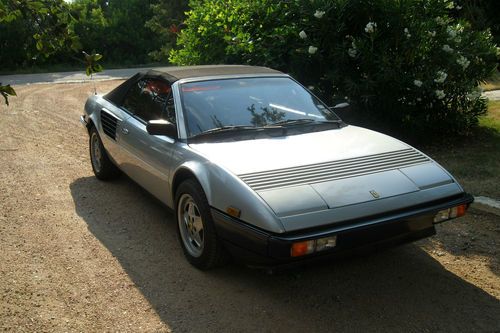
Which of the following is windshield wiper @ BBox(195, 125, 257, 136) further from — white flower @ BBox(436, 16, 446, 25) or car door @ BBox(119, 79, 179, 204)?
white flower @ BBox(436, 16, 446, 25)

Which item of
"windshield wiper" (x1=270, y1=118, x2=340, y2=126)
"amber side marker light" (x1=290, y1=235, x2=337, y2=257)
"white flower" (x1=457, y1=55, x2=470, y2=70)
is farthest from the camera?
"white flower" (x1=457, y1=55, x2=470, y2=70)

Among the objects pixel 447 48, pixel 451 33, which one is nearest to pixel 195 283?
pixel 447 48

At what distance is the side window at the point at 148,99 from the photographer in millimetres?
4681

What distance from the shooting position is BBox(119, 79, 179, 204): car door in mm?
4309

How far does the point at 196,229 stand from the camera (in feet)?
12.8

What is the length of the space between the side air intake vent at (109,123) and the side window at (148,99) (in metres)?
0.19

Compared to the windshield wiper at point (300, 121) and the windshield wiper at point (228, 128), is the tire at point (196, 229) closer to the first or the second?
the windshield wiper at point (228, 128)

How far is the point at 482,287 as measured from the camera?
12.0 feet

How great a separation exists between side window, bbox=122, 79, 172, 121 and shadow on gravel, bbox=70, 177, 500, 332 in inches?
45.5

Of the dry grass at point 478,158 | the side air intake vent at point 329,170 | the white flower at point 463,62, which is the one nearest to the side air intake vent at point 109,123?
the side air intake vent at point 329,170

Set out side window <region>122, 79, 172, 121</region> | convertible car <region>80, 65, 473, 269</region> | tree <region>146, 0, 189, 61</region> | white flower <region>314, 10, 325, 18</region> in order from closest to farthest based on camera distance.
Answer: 1. convertible car <region>80, 65, 473, 269</region>
2. side window <region>122, 79, 172, 121</region>
3. white flower <region>314, 10, 325, 18</region>
4. tree <region>146, 0, 189, 61</region>

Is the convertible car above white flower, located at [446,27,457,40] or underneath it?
underneath

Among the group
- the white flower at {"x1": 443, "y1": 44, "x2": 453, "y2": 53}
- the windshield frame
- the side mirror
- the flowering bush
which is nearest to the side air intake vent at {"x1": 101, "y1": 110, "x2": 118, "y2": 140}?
the windshield frame

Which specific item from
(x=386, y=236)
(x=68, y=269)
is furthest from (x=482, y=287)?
(x=68, y=269)
